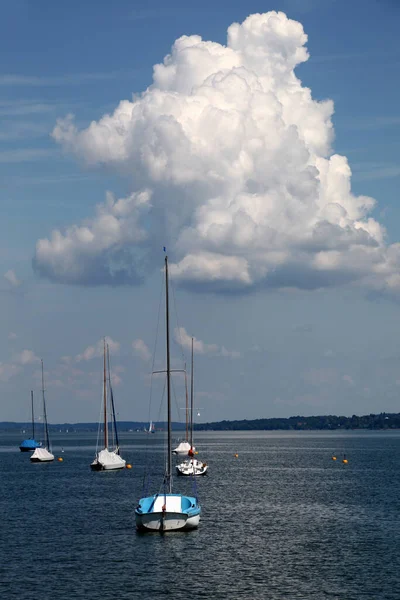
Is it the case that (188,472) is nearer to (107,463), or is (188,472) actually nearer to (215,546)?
(107,463)

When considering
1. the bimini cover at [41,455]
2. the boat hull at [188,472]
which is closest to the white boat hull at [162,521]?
the boat hull at [188,472]

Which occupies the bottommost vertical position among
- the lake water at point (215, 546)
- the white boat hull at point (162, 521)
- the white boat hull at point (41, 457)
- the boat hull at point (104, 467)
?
the white boat hull at point (41, 457)

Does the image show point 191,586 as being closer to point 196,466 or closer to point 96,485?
point 96,485

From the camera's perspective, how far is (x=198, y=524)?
77000mm

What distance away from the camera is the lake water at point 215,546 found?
5416 centimetres

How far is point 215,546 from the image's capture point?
68.1m

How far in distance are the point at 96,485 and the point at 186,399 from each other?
57.3 metres

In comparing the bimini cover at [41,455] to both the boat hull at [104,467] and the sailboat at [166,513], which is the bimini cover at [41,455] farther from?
the sailboat at [166,513]

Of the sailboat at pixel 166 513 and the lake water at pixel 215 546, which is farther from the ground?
the sailboat at pixel 166 513

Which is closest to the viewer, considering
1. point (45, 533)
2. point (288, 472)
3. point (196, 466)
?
point (45, 533)

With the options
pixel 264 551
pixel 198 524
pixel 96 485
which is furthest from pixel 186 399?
pixel 264 551

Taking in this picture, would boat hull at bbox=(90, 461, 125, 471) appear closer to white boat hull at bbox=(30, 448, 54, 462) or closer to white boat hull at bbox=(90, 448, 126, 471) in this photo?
white boat hull at bbox=(90, 448, 126, 471)

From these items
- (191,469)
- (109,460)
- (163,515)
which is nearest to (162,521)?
(163,515)

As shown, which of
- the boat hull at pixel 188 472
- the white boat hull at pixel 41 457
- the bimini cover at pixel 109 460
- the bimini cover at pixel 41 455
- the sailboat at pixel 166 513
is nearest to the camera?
the sailboat at pixel 166 513
